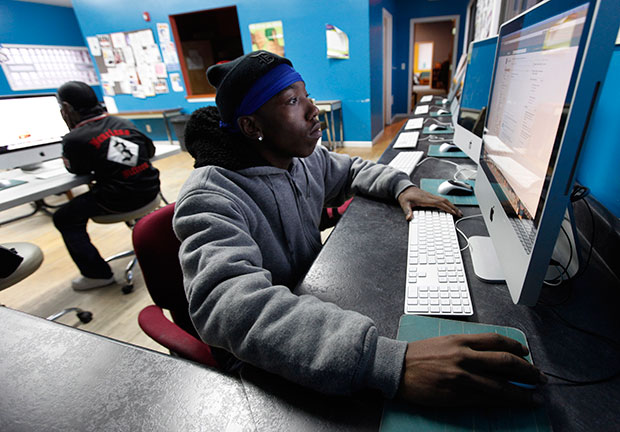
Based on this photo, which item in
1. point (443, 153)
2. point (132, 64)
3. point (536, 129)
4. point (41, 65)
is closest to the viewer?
point (536, 129)

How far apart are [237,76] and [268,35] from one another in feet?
15.2

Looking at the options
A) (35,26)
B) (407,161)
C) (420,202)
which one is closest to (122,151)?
(407,161)

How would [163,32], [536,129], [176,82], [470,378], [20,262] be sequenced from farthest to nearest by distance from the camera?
[176,82]
[163,32]
[20,262]
[536,129]
[470,378]

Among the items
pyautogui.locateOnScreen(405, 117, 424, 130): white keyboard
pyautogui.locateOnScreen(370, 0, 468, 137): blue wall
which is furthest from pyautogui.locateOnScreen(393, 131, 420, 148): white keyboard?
pyautogui.locateOnScreen(370, 0, 468, 137): blue wall

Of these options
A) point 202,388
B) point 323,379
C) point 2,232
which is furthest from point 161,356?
point 2,232

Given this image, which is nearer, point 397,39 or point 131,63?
point 131,63

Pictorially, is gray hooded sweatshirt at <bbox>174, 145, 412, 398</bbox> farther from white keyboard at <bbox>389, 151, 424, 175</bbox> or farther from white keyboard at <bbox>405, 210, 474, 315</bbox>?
white keyboard at <bbox>389, 151, 424, 175</bbox>

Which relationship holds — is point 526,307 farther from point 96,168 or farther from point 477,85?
point 96,168

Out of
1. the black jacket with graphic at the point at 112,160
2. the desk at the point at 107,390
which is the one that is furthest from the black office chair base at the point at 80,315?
the desk at the point at 107,390

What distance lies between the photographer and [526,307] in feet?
1.97

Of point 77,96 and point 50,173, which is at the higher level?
point 77,96

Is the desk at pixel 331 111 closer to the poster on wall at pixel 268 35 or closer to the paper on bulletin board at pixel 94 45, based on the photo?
the poster on wall at pixel 268 35

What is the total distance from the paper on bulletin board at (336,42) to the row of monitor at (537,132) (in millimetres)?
3889

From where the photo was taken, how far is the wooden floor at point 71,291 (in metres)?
1.76
